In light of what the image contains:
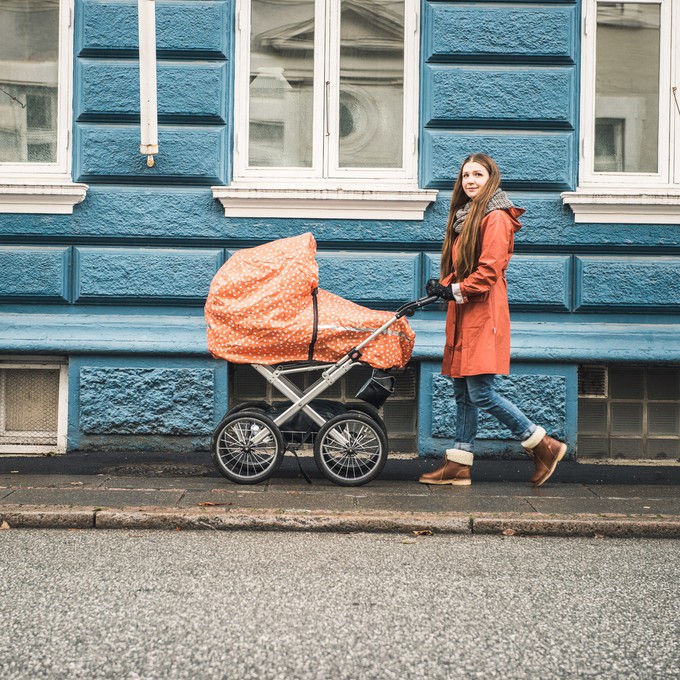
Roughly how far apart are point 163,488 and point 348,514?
51.8 inches

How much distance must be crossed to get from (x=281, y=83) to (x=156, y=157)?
1.21 metres

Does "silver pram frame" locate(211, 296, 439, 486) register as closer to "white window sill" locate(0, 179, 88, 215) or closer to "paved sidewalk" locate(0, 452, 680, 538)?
"paved sidewalk" locate(0, 452, 680, 538)

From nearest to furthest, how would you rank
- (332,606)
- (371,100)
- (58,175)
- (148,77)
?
1. (332,606)
2. (148,77)
3. (58,175)
4. (371,100)

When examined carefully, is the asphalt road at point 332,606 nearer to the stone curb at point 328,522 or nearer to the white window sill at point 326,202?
the stone curb at point 328,522

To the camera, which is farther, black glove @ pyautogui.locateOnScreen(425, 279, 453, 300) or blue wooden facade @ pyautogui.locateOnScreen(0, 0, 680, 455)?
blue wooden facade @ pyautogui.locateOnScreen(0, 0, 680, 455)

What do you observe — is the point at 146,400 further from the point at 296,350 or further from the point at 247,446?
the point at 296,350

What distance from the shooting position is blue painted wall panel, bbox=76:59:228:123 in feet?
25.4

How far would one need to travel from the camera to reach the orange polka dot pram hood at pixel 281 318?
20.1ft

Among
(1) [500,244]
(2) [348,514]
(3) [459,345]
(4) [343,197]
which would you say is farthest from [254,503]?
(4) [343,197]

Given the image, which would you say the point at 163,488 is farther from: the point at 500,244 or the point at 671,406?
the point at 671,406

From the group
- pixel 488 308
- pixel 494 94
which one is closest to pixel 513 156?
pixel 494 94

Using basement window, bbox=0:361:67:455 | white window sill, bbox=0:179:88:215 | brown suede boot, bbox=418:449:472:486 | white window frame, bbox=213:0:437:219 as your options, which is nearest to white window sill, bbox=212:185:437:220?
white window frame, bbox=213:0:437:219

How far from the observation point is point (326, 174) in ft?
26.3

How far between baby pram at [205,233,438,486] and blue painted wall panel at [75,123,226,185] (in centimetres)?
168
